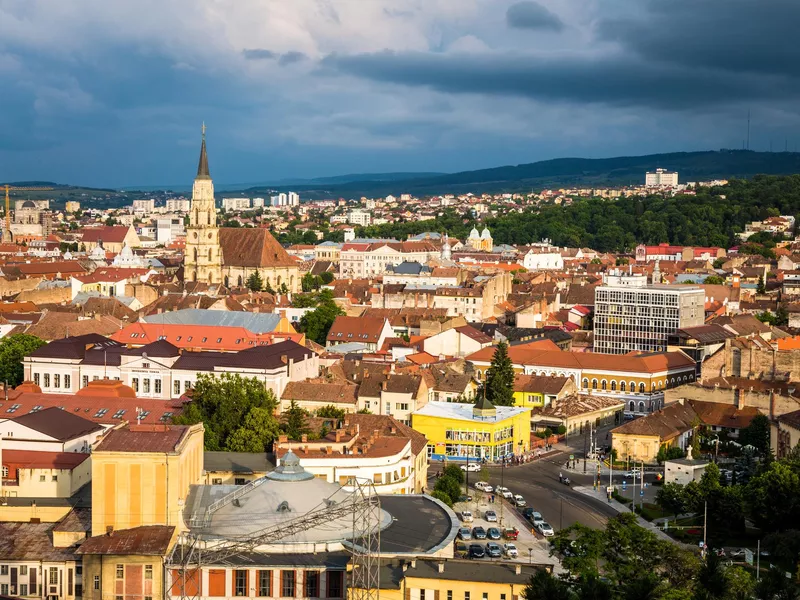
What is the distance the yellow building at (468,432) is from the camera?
4928 cm

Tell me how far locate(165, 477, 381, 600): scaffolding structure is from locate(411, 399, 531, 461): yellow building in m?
19.6

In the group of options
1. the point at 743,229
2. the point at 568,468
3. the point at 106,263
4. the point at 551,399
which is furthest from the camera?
the point at 743,229

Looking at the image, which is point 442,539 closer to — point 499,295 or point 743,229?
point 499,295

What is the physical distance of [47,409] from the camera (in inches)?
1688

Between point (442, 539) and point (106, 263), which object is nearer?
point (442, 539)

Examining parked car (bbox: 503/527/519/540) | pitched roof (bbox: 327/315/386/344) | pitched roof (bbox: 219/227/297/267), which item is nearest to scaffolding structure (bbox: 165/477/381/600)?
parked car (bbox: 503/527/519/540)

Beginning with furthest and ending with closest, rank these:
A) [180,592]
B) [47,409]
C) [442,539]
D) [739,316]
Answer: [739,316] < [47,409] < [442,539] < [180,592]

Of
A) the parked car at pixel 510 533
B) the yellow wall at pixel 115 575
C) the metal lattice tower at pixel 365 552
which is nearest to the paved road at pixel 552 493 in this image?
the parked car at pixel 510 533

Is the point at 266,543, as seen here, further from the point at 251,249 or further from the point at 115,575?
the point at 251,249

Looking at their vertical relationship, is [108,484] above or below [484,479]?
above

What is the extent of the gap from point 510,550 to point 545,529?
3.20 metres

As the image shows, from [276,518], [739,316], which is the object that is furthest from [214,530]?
[739,316]

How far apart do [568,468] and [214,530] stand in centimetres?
2153

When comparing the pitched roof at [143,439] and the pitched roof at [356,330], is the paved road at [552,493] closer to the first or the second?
the pitched roof at [143,439]
